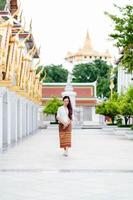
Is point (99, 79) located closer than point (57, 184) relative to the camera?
No

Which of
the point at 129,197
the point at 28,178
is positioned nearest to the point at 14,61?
the point at 28,178

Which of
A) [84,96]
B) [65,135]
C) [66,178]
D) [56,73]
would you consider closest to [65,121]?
[65,135]

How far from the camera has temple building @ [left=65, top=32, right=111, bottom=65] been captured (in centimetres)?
12180

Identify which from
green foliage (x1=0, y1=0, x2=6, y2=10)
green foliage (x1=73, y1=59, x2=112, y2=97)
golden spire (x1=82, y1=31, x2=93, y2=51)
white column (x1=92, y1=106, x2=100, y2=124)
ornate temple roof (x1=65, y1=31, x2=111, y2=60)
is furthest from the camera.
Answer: golden spire (x1=82, y1=31, x2=93, y2=51)

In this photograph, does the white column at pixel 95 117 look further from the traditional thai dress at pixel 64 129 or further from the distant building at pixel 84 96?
the traditional thai dress at pixel 64 129

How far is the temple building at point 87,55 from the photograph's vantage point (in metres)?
122

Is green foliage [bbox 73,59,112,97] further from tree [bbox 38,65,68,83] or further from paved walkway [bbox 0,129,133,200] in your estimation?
paved walkway [bbox 0,129,133,200]

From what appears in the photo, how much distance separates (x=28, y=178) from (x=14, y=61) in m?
11.0

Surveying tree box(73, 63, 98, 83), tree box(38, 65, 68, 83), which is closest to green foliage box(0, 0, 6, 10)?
tree box(38, 65, 68, 83)

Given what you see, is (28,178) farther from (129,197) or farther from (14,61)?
(14,61)

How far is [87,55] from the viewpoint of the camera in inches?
4828

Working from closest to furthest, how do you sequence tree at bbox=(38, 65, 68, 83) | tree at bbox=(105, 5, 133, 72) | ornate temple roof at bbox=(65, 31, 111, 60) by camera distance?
1. tree at bbox=(105, 5, 133, 72)
2. tree at bbox=(38, 65, 68, 83)
3. ornate temple roof at bbox=(65, 31, 111, 60)

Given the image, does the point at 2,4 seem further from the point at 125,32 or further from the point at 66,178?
the point at 66,178

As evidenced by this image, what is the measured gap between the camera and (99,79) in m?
81.2
